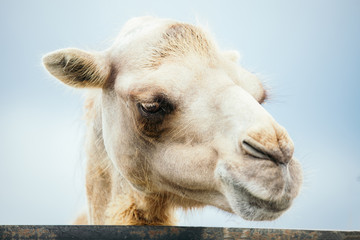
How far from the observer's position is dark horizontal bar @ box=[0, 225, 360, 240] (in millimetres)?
2651

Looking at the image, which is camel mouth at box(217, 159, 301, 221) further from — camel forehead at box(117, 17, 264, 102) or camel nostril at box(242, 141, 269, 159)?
camel forehead at box(117, 17, 264, 102)

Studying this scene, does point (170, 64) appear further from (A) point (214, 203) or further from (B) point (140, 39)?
(A) point (214, 203)

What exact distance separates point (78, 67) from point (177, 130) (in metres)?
1.33

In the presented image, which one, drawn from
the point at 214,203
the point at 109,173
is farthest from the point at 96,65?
the point at 214,203

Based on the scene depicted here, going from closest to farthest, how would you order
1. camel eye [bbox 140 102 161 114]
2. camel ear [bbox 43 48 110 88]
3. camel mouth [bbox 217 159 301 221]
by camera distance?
camel mouth [bbox 217 159 301 221], camel eye [bbox 140 102 161 114], camel ear [bbox 43 48 110 88]

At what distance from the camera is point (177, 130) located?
11.1 feet

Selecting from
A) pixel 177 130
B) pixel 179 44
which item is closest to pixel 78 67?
pixel 179 44

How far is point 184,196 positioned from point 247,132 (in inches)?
43.1

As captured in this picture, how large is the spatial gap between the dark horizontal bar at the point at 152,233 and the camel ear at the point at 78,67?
1.76 metres

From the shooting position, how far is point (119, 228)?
2752mm

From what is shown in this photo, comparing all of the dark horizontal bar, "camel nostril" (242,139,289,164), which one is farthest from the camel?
the dark horizontal bar

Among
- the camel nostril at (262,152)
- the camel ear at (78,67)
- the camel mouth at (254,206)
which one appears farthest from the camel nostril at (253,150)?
the camel ear at (78,67)

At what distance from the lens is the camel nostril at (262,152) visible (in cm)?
274

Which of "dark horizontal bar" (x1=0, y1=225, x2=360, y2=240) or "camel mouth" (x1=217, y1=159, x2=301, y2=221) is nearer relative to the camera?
"dark horizontal bar" (x1=0, y1=225, x2=360, y2=240)
